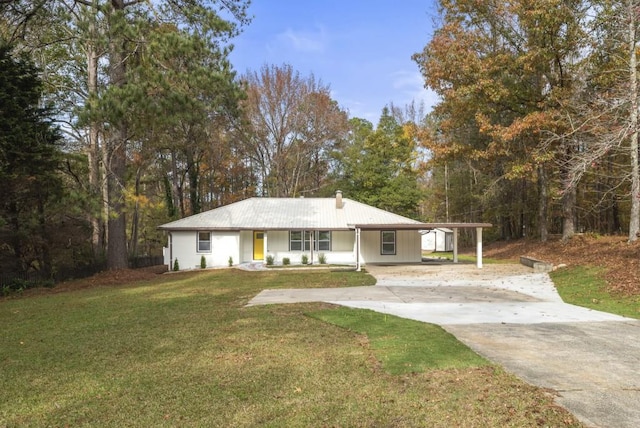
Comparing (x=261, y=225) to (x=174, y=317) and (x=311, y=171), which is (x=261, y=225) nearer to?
(x=174, y=317)

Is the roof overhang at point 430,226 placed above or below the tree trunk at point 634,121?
below

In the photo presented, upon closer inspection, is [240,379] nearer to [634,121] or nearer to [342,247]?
[634,121]

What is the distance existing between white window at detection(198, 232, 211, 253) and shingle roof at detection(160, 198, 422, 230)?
531 millimetres

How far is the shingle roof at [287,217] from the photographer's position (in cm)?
2272

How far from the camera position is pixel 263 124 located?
107 ft

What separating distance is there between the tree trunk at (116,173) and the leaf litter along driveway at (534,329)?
27.0 ft

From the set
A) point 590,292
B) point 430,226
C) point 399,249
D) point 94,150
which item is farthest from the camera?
point 399,249

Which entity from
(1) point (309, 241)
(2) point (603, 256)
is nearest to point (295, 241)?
(1) point (309, 241)

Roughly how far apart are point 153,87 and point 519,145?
A: 17.8 meters

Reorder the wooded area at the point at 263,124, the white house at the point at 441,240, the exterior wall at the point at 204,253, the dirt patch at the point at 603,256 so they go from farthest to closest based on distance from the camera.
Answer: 1. the white house at the point at 441,240
2. the exterior wall at the point at 204,253
3. the wooded area at the point at 263,124
4. the dirt patch at the point at 603,256

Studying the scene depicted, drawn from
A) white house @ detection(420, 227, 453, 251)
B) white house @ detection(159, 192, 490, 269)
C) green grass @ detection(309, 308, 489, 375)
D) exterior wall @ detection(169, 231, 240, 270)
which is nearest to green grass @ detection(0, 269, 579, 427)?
green grass @ detection(309, 308, 489, 375)

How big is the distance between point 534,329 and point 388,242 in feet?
54.2

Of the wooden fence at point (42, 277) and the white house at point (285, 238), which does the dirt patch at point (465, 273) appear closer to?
the white house at point (285, 238)

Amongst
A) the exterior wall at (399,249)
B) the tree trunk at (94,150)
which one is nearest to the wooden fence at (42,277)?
the tree trunk at (94,150)
